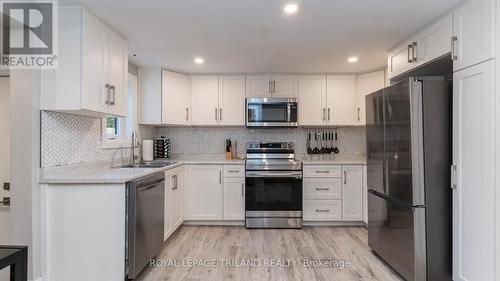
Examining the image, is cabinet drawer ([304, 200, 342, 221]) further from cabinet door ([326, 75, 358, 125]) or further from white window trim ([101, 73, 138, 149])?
white window trim ([101, 73, 138, 149])

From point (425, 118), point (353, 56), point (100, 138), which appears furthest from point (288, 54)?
point (100, 138)

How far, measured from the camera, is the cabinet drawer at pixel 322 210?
4027 mm

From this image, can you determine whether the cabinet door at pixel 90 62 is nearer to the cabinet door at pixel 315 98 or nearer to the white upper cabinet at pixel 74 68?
the white upper cabinet at pixel 74 68

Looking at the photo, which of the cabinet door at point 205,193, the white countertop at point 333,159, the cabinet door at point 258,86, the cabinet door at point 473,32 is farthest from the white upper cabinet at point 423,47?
the cabinet door at point 205,193

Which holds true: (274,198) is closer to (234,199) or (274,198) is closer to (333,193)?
(234,199)

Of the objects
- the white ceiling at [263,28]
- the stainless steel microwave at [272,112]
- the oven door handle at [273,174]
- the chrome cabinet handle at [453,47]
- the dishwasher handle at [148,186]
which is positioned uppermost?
the white ceiling at [263,28]

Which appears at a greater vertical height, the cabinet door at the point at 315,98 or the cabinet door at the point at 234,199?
the cabinet door at the point at 315,98

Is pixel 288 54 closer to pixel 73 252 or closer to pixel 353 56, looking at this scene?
pixel 353 56

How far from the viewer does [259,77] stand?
4312mm

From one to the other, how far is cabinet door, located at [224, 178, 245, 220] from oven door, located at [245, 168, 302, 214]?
12 cm

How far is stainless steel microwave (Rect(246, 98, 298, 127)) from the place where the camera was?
4227 mm

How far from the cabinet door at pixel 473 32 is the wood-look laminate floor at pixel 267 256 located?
1860 mm
